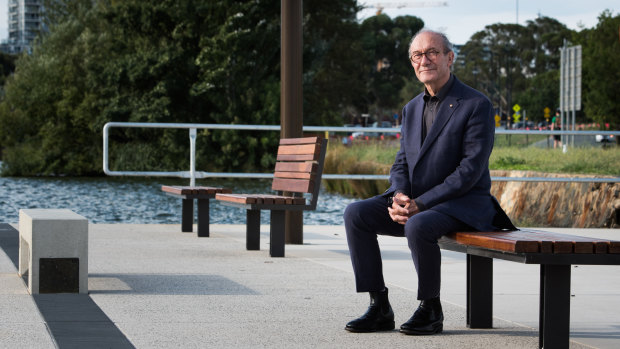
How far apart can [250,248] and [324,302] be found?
319 cm


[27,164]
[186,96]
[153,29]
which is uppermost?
[153,29]

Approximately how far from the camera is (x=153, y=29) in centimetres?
4741

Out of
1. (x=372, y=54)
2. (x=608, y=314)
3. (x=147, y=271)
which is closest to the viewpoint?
(x=608, y=314)

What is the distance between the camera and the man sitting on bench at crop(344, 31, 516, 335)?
4.51 metres

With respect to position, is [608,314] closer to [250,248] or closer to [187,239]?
[250,248]

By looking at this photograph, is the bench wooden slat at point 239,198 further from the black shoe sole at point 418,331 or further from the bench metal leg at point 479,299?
the black shoe sole at point 418,331

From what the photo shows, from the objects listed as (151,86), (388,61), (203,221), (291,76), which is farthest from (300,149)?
(388,61)

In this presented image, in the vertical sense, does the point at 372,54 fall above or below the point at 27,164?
above

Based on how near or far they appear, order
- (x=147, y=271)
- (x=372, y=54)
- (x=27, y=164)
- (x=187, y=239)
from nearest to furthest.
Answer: (x=147, y=271)
(x=187, y=239)
(x=27, y=164)
(x=372, y=54)

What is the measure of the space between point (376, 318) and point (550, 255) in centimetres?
107

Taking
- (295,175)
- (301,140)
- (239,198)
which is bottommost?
(239,198)

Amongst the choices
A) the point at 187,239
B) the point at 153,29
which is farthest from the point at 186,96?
the point at 187,239

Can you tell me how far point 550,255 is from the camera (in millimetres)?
3889

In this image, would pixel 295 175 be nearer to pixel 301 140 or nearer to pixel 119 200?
pixel 301 140
